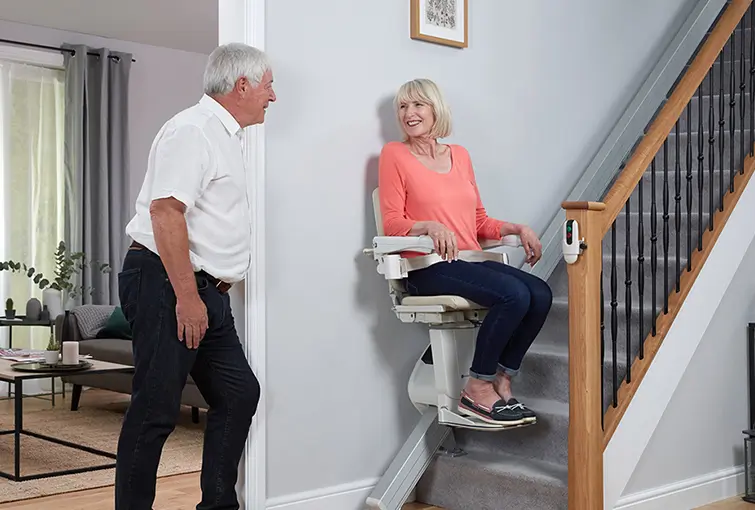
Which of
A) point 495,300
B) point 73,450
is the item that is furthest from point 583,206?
point 73,450

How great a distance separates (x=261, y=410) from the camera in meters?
3.06

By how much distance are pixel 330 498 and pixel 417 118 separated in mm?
1313

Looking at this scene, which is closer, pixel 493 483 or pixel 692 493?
pixel 493 483

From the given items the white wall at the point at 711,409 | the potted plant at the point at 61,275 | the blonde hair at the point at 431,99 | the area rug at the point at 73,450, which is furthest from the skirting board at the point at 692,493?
the potted plant at the point at 61,275

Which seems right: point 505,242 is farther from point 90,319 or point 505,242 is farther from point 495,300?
point 90,319

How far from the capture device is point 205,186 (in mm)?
2568

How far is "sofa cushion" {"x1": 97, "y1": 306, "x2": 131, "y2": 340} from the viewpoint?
6.16m

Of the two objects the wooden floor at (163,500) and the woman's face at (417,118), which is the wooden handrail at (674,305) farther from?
the woman's face at (417,118)

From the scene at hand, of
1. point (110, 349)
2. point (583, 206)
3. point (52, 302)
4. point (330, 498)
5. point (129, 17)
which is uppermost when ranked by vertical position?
point (129, 17)

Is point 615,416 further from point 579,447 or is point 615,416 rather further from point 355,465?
point 355,465

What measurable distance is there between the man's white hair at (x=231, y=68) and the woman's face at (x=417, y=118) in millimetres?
678

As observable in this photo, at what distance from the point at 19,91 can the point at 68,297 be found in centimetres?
156

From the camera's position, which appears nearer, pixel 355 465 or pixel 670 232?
pixel 355 465

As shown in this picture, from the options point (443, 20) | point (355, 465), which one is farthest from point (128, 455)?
point (443, 20)
